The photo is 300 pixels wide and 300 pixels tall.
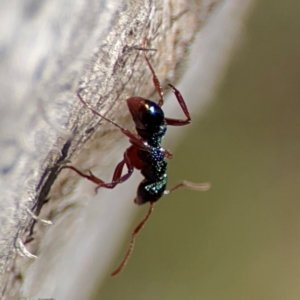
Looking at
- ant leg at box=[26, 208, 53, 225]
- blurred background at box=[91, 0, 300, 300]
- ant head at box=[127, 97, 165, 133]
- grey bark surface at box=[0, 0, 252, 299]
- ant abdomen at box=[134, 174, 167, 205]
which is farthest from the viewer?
blurred background at box=[91, 0, 300, 300]

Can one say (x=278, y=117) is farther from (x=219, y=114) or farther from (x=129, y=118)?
(x=129, y=118)

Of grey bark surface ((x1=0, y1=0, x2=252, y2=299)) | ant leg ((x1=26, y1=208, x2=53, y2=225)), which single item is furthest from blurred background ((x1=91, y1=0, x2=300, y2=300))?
ant leg ((x1=26, y1=208, x2=53, y2=225))

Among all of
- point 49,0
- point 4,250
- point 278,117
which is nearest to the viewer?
point 49,0

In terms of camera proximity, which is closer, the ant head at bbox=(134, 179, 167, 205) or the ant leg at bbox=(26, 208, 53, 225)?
the ant leg at bbox=(26, 208, 53, 225)

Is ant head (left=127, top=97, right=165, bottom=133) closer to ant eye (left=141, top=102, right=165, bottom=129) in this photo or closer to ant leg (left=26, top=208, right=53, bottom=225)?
ant eye (left=141, top=102, right=165, bottom=129)

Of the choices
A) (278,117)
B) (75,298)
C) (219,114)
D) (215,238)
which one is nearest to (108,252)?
(75,298)

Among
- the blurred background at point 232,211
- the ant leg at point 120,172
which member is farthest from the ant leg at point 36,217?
the blurred background at point 232,211

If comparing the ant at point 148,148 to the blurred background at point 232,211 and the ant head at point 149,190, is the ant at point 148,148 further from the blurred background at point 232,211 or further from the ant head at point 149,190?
the blurred background at point 232,211
